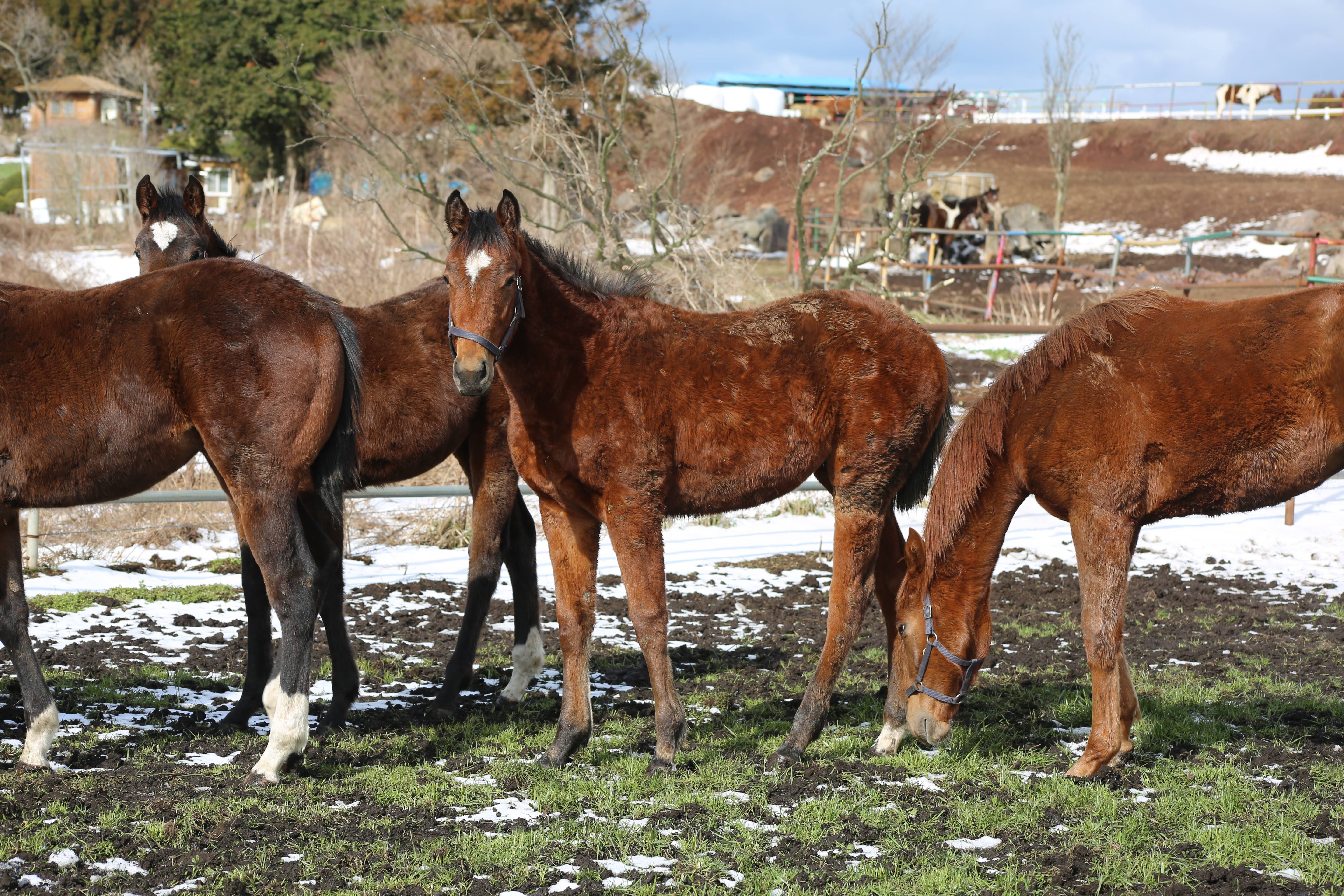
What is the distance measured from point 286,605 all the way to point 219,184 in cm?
4080

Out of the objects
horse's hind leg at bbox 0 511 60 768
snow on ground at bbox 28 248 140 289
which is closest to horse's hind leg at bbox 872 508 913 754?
horse's hind leg at bbox 0 511 60 768

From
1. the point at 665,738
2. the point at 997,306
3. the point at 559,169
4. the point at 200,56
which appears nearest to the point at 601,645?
the point at 665,738

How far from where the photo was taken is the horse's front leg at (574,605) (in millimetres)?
4301

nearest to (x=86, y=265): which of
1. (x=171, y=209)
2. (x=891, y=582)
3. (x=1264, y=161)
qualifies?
(x=171, y=209)

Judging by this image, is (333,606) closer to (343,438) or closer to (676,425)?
(343,438)

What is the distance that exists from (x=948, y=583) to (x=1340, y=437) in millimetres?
1507

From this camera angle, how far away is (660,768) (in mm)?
4125

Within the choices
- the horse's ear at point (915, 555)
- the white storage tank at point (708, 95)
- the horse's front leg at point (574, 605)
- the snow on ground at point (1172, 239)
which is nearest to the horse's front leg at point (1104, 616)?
the horse's ear at point (915, 555)

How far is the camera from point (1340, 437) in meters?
3.83

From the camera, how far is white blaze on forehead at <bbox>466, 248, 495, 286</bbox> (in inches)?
154

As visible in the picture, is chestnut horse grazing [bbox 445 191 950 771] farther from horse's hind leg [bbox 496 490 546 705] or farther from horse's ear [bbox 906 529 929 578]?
horse's hind leg [bbox 496 490 546 705]

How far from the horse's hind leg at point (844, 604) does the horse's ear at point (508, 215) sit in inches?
67.7

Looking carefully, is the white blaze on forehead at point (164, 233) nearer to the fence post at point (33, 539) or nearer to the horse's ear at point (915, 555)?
the fence post at point (33, 539)

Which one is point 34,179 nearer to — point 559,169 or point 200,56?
point 200,56
